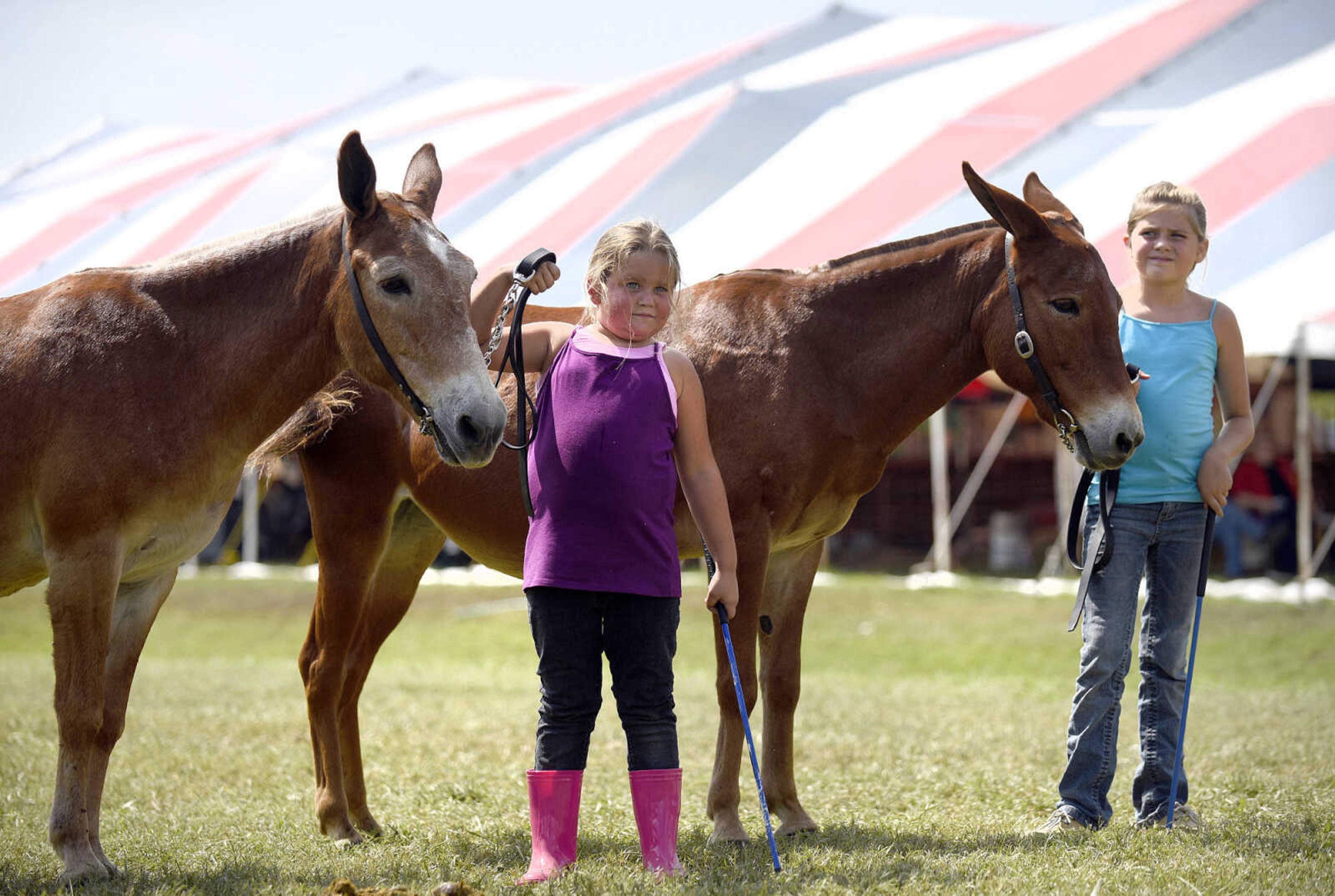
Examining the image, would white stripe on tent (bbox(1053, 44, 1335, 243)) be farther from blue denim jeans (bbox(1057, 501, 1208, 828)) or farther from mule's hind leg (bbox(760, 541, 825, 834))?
mule's hind leg (bbox(760, 541, 825, 834))

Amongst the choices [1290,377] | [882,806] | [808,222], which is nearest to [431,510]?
[882,806]

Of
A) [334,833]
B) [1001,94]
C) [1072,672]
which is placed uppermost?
[1001,94]

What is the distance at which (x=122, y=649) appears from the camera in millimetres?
4312

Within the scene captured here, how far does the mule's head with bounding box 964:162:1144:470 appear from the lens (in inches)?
172

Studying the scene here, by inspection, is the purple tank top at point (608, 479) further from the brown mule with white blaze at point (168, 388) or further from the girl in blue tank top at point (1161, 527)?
the girl in blue tank top at point (1161, 527)

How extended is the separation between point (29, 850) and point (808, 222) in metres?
10.5

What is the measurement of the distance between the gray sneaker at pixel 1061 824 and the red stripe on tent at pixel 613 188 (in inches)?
409

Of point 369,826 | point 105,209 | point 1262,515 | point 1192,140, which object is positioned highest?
point 105,209

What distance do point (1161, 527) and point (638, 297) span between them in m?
2.24

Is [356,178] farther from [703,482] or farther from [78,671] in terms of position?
[78,671]

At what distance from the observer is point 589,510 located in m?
3.74

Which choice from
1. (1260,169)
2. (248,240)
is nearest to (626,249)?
(248,240)

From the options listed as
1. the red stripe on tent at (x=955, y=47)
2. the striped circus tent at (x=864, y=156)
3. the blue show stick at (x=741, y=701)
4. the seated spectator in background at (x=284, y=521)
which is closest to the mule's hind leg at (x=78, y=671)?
the blue show stick at (x=741, y=701)

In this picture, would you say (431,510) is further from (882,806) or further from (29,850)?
(882,806)
